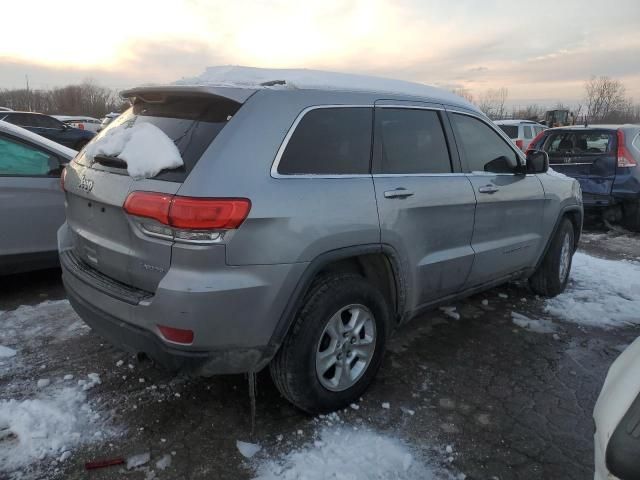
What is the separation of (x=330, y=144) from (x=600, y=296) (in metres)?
3.65

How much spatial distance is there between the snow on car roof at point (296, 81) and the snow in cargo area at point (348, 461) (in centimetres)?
186

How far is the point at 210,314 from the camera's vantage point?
7.70 ft

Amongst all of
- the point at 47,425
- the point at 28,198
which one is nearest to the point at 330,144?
the point at 47,425

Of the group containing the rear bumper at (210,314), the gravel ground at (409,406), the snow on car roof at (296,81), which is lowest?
the gravel ground at (409,406)

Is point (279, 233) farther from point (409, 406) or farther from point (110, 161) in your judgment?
point (409, 406)

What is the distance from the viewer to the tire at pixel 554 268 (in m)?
4.87

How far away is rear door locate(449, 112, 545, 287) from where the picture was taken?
149 inches

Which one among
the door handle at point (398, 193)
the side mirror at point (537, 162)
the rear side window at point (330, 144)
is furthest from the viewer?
the side mirror at point (537, 162)

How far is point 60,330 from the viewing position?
3.93 metres

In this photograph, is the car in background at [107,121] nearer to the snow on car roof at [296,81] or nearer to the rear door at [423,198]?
the snow on car roof at [296,81]

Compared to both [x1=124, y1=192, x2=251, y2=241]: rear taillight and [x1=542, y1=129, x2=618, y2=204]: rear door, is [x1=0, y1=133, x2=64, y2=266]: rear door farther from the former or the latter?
[x1=542, y1=129, x2=618, y2=204]: rear door

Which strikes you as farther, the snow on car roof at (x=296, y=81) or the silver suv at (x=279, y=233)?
the snow on car roof at (x=296, y=81)

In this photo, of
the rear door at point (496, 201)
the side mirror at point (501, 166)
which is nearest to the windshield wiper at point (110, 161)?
the rear door at point (496, 201)

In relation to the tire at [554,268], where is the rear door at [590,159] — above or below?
above
